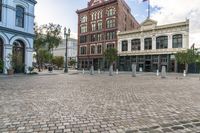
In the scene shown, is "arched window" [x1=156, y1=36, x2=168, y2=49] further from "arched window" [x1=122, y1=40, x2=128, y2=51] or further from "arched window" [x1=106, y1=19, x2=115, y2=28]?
"arched window" [x1=106, y1=19, x2=115, y2=28]

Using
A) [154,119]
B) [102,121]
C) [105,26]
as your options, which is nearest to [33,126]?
[102,121]

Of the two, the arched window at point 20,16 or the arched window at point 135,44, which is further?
the arched window at point 135,44

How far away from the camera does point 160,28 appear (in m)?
45.0

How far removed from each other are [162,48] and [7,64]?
3259 cm

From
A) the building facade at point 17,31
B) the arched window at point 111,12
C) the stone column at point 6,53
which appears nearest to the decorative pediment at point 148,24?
the arched window at point 111,12

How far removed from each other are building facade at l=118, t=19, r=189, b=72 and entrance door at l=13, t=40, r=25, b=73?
28488 millimetres

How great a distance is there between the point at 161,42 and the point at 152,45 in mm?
2147

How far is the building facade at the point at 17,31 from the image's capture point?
77.5 feet

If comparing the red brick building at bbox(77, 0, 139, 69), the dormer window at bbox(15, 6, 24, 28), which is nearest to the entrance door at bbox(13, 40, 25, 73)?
the dormer window at bbox(15, 6, 24, 28)

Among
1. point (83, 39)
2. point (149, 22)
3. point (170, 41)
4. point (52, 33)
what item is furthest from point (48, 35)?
point (170, 41)

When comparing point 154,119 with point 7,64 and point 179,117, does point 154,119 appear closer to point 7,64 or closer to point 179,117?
point 179,117

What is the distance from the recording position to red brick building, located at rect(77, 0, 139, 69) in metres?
53.2

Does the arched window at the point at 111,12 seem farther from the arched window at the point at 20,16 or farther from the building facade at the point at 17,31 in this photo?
the arched window at the point at 20,16

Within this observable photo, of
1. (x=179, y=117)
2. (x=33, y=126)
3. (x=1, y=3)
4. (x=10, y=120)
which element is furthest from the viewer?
(x=1, y=3)
